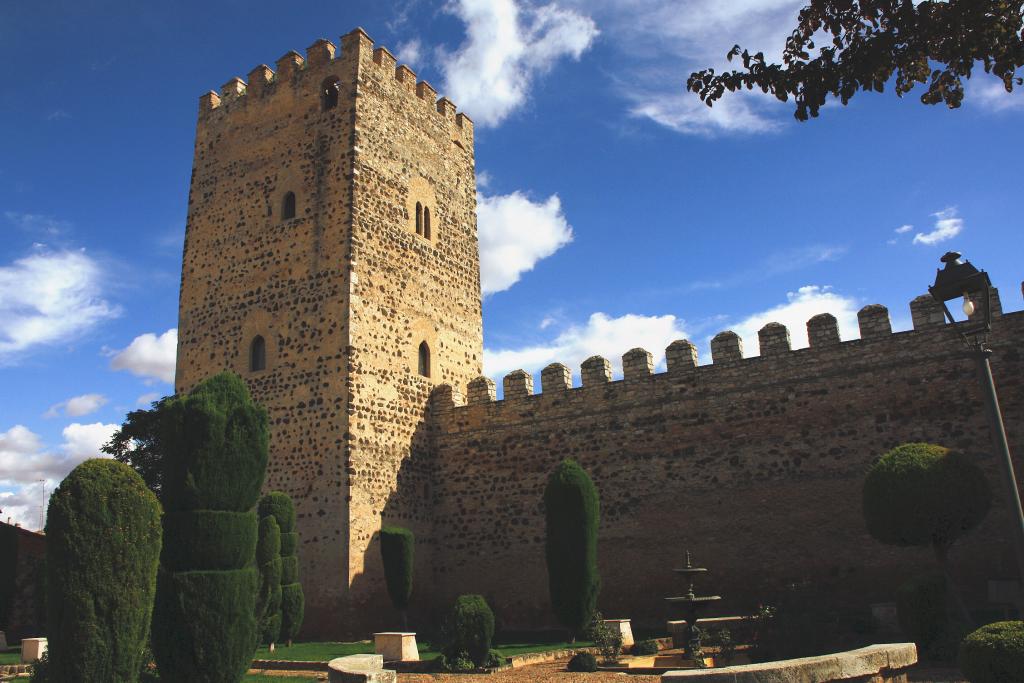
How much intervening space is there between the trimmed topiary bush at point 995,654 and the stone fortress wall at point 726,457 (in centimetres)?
750

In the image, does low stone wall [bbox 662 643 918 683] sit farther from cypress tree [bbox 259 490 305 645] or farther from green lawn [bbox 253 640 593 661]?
cypress tree [bbox 259 490 305 645]

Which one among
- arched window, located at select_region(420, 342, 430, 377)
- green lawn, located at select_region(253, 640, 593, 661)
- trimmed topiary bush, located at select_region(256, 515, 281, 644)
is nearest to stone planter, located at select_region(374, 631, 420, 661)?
green lawn, located at select_region(253, 640, 593, 661)

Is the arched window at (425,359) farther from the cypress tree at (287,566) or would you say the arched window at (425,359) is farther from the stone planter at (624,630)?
the stone planter at (624,630)

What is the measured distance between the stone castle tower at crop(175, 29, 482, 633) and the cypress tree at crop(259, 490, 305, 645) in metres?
1.00

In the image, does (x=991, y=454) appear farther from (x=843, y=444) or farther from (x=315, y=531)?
A: (x=315, y=531)

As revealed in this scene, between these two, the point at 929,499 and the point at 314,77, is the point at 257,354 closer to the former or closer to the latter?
the point at 314,77

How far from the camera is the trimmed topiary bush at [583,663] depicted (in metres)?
10.5

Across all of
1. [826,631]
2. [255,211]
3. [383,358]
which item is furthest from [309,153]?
[826,631]

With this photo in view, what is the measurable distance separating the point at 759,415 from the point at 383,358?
754 centimetres

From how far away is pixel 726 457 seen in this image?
49.8 feet

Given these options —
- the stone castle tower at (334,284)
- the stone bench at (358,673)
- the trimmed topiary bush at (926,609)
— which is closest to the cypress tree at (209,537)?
the stone bench at (358,673)

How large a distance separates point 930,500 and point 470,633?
6.45 m

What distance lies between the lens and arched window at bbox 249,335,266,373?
56.4 feet

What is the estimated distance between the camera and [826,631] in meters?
10.3
